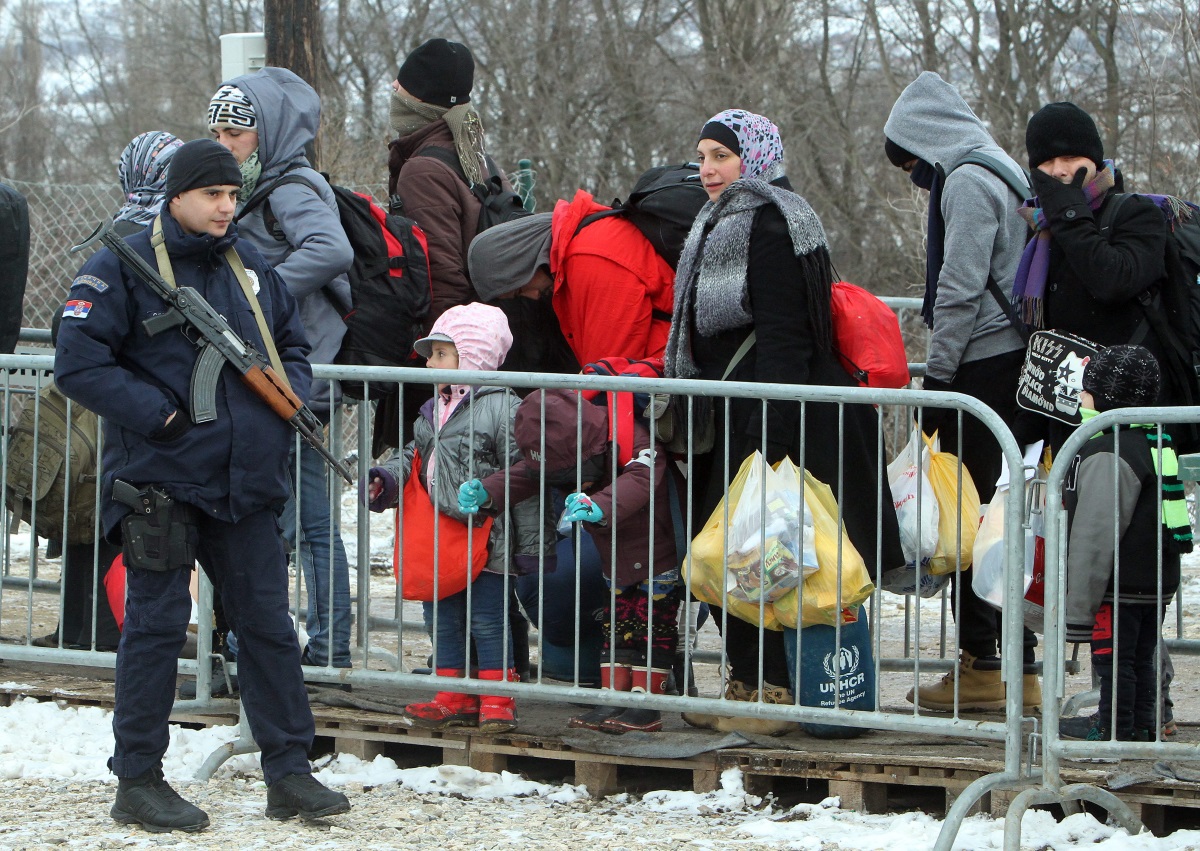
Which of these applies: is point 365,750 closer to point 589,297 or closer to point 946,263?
point 589,297

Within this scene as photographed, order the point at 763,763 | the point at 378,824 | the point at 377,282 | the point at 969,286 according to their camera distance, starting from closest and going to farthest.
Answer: the point at 378,824
the point at 763,763
the point at 969,286
the point at 377,282

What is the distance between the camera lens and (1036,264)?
507 centimetres

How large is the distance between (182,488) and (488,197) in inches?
85.6

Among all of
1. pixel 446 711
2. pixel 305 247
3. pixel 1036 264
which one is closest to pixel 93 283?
pixel 305 247

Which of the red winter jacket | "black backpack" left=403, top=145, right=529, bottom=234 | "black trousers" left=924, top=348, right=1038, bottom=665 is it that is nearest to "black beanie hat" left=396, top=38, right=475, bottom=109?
"black backpack" left=403, top=145, right=529, bottom=234

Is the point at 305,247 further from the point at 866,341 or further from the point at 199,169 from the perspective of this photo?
the point at 866,341

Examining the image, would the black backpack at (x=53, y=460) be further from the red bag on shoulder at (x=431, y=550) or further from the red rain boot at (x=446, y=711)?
the red rain boot at (x=446, y=711)

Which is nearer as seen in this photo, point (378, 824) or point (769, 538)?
point (378, 824)

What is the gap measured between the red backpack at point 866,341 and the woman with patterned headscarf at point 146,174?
2.32 metres

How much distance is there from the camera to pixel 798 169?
1870cm

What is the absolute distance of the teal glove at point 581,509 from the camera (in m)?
4.84

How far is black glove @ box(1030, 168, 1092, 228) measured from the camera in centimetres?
489

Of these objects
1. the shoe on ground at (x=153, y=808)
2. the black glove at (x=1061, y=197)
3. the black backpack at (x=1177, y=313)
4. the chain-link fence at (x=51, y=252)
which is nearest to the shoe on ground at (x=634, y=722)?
the shoe on ground at (x=153, y=808)

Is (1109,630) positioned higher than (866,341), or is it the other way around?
(866,341)
